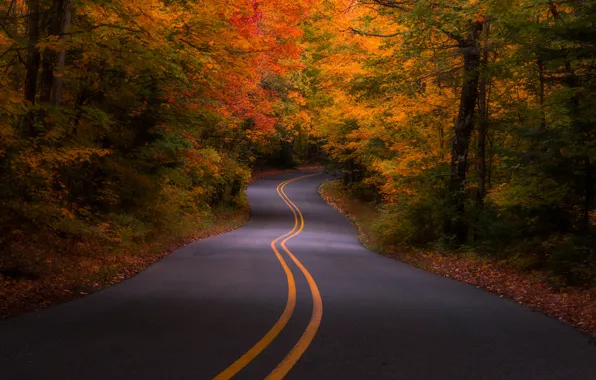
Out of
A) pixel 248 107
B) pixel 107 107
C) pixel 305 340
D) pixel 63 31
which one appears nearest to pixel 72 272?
pixel 63 31

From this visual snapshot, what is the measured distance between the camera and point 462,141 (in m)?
18.2

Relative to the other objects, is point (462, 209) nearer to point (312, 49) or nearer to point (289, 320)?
point (289, 320)

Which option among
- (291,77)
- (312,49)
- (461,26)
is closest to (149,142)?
(461,26)

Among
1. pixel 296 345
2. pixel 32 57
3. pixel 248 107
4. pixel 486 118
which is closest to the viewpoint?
pixel 296 345

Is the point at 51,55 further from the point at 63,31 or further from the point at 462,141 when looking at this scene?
the point at 462,141

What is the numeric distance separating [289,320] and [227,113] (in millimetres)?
16474

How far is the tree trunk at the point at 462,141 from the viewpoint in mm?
17156

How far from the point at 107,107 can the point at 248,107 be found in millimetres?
11418

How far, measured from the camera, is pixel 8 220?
421 inches

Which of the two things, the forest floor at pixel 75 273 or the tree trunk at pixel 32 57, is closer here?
the forest floor at pixel 75 273

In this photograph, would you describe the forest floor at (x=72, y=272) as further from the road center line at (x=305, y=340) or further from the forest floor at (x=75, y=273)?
the road center line at (x=305, y=340)

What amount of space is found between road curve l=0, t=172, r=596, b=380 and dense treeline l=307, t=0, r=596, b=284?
2.98 meters

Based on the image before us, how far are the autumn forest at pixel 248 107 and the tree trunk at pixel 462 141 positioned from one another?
63 mm

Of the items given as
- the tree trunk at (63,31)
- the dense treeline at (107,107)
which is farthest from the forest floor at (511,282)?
the tree trunk at (63,31)
